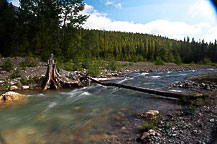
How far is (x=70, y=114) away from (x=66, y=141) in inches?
83.4

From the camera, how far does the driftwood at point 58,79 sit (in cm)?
977

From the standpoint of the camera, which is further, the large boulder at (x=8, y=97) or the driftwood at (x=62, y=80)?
the driftwood at (x=62, y=80)

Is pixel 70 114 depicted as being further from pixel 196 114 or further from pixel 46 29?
pixel 46 29

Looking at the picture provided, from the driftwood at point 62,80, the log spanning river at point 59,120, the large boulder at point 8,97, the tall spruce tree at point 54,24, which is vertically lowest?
the log spanning river at point 59,120

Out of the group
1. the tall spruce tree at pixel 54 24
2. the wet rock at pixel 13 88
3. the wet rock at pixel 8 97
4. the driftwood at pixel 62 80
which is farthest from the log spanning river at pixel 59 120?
the tall spruce tree at pixel 54 24

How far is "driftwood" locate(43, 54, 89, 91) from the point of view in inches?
384

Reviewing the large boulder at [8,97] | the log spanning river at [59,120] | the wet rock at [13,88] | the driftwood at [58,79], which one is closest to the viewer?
the log spanning river at [59,120]

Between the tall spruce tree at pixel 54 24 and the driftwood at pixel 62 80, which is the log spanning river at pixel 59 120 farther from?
the tall spruce tree at pixel 54 24

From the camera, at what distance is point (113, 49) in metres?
87.6

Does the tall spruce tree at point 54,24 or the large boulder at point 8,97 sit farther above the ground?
the tall spruce tree at point 54,24

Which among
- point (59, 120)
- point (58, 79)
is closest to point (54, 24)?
point (58, 79)

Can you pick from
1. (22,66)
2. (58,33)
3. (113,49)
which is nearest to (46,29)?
(58,33)

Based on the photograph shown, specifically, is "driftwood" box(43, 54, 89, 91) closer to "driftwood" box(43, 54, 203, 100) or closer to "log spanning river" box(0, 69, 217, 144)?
"driftwood" box(43, 54, 203, 100)

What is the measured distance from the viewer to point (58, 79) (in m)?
→ 10.3
